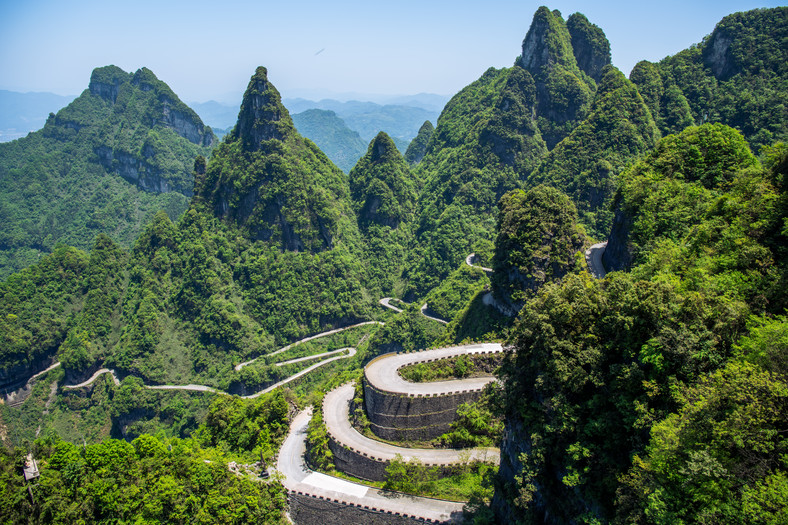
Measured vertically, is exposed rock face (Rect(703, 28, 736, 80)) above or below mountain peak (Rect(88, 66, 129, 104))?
below

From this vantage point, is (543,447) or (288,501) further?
(288,501)

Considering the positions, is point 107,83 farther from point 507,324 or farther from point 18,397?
point 507,324

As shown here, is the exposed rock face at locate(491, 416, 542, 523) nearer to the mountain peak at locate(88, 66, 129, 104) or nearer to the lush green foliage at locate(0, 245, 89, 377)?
the lush green foliage at locate(0, 245, 89, 377)

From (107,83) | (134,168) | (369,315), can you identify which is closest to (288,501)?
(369,315)

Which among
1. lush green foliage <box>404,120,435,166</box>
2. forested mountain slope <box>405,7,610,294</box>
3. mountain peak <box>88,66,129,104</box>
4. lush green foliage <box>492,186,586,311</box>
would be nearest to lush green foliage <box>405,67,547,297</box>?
forested mountain slope <box>405,7,610,294</box>

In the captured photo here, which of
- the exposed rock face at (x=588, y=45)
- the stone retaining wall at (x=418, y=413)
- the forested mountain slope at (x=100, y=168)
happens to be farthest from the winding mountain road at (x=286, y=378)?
the exposed rock face at (x=588, y=45)

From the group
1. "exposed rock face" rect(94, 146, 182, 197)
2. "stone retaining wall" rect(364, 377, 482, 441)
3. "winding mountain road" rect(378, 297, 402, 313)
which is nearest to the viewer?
"stone retaining wall" rect(364, 377, 482, 441)
